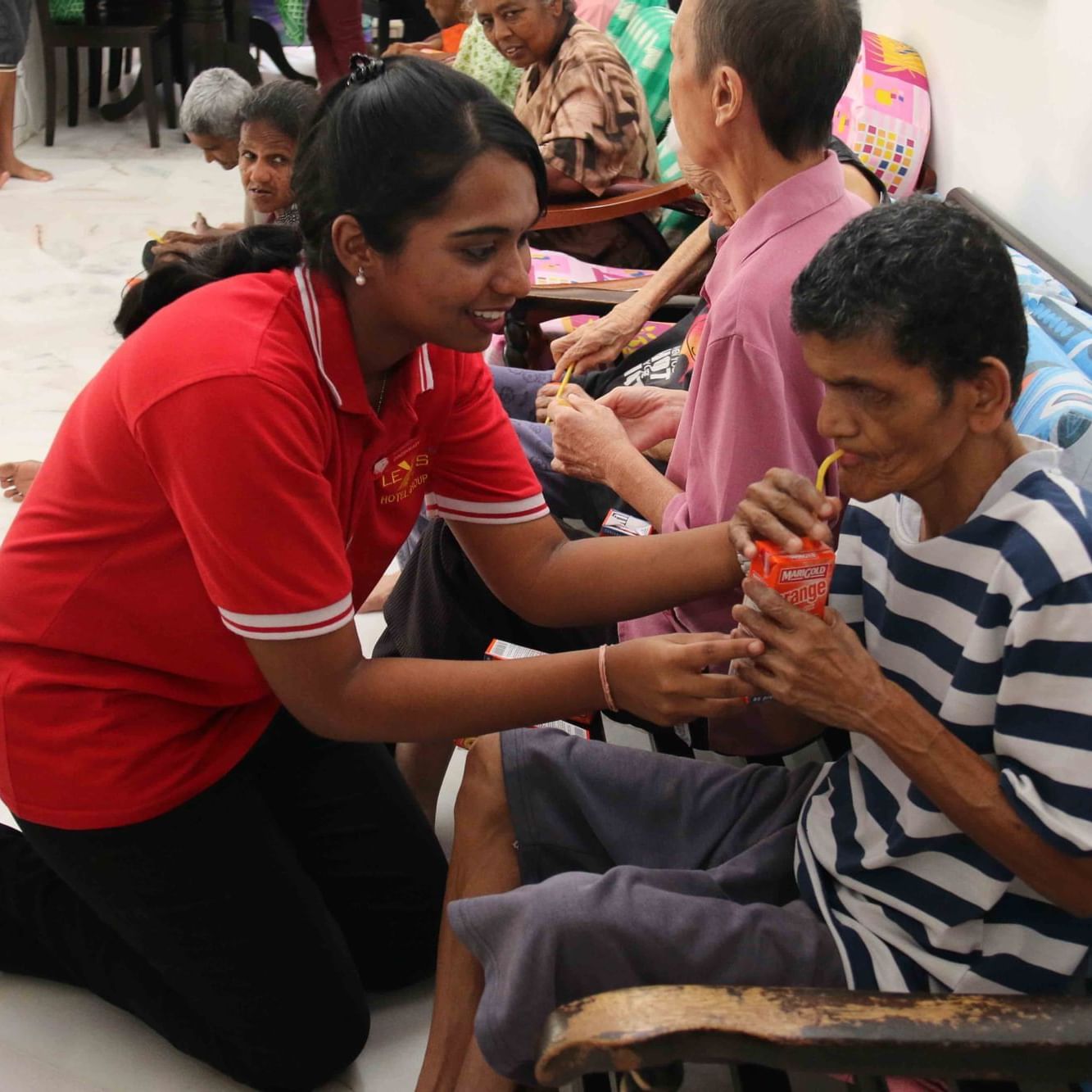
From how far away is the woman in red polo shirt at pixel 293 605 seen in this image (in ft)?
4.39

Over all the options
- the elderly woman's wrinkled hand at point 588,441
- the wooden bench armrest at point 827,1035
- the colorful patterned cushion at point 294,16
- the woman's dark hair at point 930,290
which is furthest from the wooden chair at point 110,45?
the wooden bench armrest at point 827,1035

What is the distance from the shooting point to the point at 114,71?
294 inches

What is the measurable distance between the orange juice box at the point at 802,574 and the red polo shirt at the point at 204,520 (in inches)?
19.8

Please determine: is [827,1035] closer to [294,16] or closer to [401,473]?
[401,473]

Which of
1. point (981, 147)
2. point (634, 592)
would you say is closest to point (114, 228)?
point (981, 147)

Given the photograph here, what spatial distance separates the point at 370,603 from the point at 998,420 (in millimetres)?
1888

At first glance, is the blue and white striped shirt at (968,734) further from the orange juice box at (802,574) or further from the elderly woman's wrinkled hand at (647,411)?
the elderly woman's wrinkled hand at (647,411)

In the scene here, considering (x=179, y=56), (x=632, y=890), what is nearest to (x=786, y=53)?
(x=632, y=890)

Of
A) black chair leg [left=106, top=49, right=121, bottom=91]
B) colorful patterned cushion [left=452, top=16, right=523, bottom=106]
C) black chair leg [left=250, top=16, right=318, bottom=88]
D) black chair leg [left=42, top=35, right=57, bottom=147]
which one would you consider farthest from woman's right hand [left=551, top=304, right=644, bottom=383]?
black chair leg [left=106, top=49, right=121, bottom=91]

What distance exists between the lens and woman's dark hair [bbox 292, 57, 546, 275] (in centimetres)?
131

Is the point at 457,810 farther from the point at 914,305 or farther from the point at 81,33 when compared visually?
the point at 81,33

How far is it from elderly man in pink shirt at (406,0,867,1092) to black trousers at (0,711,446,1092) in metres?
0.29

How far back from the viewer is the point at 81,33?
6258 millimetres

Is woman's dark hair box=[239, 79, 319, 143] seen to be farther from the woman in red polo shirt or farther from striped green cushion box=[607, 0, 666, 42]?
the woman in red polo shirt
